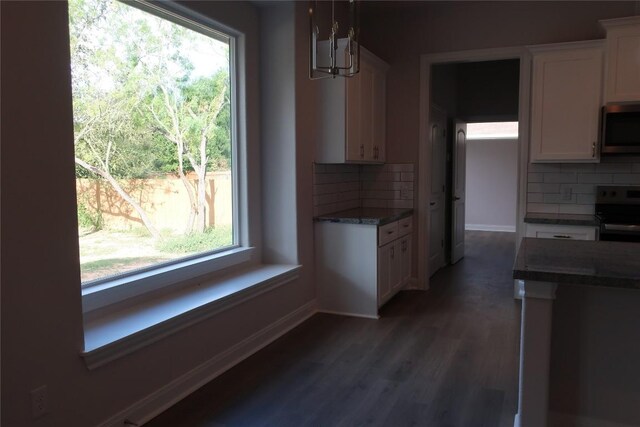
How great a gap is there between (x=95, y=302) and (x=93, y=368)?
40cm

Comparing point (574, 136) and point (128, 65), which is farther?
point (574, 136)

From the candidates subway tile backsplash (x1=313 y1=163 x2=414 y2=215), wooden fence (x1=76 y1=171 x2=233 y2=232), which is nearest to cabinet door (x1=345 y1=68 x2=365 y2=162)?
subway tile backsplash (x1=313 y1=163 x2=414 y2=215)

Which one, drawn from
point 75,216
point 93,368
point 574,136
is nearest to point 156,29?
point 75,216

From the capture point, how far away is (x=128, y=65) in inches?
106

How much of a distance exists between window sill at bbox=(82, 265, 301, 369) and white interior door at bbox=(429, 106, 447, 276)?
2.58 m

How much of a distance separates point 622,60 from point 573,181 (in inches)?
43.0

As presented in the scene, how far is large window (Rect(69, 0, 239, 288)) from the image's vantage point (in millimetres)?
2494

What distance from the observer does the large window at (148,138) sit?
2.49 meters

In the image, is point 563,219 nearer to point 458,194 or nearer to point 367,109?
point 367,109

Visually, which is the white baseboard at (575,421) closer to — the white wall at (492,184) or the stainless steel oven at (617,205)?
the stainless steel oven at (617,205)

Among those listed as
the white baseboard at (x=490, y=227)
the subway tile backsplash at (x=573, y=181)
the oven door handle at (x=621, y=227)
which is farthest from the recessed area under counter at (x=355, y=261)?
the white baseboard at (x=490, y=227)

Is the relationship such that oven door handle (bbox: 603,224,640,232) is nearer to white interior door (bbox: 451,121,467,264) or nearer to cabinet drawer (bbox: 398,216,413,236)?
cabinet drawer (bbox: 398,216,413,236)

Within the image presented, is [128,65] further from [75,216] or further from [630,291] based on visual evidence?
[630,291]

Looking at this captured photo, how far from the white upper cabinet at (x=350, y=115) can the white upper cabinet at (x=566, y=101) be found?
1.40 metres
